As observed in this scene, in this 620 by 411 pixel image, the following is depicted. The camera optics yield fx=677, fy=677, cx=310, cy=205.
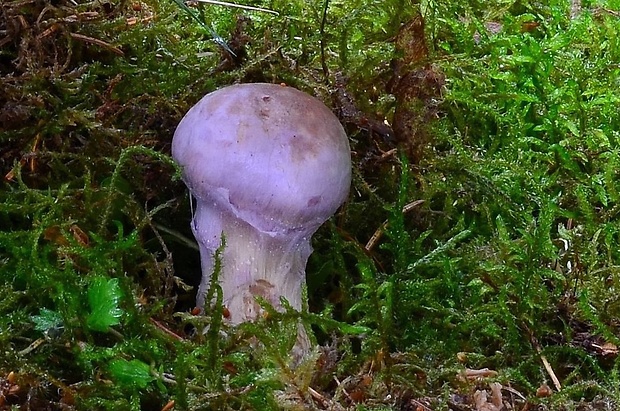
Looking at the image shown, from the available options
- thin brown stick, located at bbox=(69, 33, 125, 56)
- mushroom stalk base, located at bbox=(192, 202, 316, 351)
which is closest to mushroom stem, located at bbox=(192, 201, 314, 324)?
mushroom stalk base, located at bbox=(192, 202, 316, 351)

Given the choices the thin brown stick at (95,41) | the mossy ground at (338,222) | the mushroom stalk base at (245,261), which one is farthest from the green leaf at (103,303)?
the thin brown stick at (95,41)

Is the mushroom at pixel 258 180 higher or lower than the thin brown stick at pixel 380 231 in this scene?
higher

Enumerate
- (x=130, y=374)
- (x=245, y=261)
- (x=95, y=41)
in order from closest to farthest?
(x=130, y=374)
(x=245, y=261)
(x=95, y=41)

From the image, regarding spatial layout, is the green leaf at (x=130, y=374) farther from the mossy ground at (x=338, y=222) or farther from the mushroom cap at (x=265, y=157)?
the mushroom cap at (x=265, y=157)

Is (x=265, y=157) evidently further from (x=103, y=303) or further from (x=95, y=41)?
(x=95, y=41)

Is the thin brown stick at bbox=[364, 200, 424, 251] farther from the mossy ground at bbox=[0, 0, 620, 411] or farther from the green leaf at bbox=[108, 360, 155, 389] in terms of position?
the green leaf at bbox=[108, 360, 155, 389]

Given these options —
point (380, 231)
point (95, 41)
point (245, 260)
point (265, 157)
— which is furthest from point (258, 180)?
point (95, 41)
